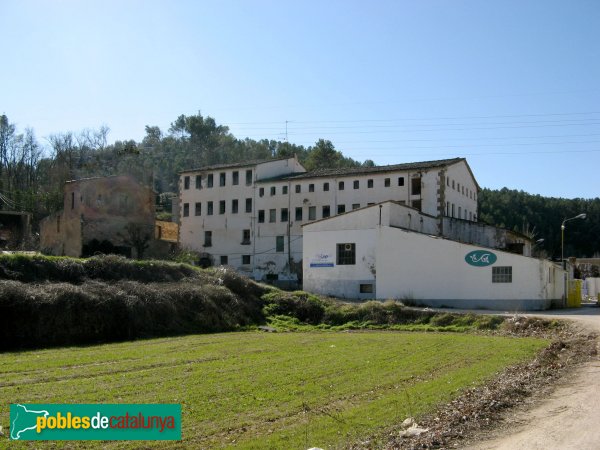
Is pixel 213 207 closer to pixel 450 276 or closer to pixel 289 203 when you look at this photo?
pixel 289 203

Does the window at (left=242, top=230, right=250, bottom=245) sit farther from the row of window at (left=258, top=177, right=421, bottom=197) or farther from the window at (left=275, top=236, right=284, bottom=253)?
the row of window at (left=258, top=177, right=421, bottom=197)

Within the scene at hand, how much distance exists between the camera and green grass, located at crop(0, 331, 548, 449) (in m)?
9.88

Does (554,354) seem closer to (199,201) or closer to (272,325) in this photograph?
(272,325)

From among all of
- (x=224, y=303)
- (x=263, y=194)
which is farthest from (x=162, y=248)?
(x=224, y=303)

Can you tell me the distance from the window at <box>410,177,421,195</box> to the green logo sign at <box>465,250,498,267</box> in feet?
59.2

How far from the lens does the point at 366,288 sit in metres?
43.1

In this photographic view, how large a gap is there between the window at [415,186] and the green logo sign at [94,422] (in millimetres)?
47271

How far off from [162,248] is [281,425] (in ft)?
170

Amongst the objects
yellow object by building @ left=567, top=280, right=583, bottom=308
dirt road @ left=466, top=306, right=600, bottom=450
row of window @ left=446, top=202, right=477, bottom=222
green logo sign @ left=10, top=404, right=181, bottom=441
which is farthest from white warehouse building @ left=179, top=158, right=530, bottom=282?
green logo sign @ left=10, top=404, right=181, bottom=441

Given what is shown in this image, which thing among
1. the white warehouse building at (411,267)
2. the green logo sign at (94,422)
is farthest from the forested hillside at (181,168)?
the green logo sign at (94,422)

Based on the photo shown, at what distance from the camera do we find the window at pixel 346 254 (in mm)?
43938

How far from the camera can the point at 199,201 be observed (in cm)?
6875

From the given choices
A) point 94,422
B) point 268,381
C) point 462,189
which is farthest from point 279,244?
point 94,422

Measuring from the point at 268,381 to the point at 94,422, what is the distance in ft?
16.2
